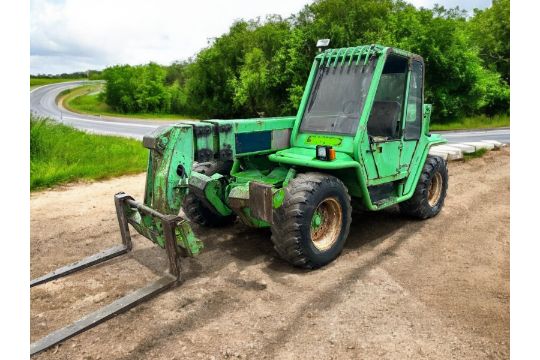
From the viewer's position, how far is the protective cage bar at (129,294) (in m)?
3.04

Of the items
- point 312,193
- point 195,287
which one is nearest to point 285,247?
point 312,193

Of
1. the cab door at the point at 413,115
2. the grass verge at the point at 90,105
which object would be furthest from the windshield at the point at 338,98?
the grass verge at the point at 90,105

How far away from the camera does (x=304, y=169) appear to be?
4.81 meters

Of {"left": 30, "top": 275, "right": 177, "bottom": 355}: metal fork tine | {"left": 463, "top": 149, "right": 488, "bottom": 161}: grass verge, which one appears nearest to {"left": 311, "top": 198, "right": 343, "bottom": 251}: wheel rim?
{"left": 30, "top": 275, "right": 177, "bottom": 355}: metal fork tine

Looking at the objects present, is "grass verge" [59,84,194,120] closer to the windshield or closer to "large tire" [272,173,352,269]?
the windshield

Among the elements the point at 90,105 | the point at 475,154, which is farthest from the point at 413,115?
the point at 90,105

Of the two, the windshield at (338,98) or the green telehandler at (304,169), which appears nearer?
the green telehandler at (304,169)

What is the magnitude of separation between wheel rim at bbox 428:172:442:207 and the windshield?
7.60ft

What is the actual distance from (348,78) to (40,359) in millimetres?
4137

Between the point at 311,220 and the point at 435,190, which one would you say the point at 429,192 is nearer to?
the point at 435,190

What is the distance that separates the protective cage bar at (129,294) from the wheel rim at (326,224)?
155 cm

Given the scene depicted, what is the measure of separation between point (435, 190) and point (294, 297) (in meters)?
3.61

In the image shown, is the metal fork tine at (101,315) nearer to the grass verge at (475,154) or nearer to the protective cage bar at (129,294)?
the protective cage bar at (129,294)

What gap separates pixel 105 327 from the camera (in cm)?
339
